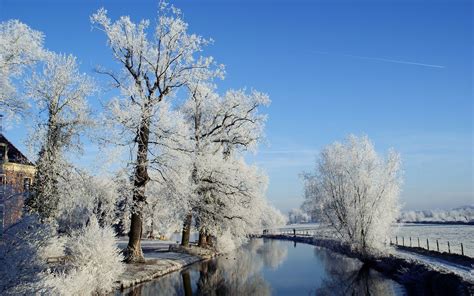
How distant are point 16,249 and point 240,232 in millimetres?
25653

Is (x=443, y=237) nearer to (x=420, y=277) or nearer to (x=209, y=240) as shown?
(x=209, y=240)

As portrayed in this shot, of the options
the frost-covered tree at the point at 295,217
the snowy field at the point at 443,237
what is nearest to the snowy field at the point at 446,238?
the snowy field at the point at 443,237

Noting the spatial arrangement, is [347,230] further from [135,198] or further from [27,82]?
[27,82]

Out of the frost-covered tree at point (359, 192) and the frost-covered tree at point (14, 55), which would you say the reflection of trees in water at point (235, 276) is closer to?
the frost-covered tree at point (359, 192)

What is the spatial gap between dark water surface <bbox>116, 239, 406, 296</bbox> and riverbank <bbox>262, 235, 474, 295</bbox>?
59cm

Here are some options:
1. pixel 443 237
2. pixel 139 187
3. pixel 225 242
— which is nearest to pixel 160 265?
pixel 139 187

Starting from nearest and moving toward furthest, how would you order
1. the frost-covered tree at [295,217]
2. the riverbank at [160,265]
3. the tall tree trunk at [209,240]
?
the riverbank at [160,265] < the tall tree trunk at [209,240] < the frost-covered tree at [295,217]

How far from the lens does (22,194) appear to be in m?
10.2

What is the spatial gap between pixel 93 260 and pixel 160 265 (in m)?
7.37

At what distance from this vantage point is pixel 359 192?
→ 27734 millimetres

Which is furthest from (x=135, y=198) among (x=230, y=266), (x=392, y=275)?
(x=392, y=275)

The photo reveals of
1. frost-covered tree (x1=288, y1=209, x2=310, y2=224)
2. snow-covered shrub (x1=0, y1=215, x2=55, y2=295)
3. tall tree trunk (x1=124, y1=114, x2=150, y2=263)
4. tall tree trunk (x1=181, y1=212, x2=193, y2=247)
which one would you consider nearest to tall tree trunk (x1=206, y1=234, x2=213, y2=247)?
tall tree trunk (x1=181, y1=212, x2=193, y2=247)

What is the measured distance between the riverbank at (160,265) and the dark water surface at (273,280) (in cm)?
51

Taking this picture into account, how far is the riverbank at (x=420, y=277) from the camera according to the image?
15152mm
